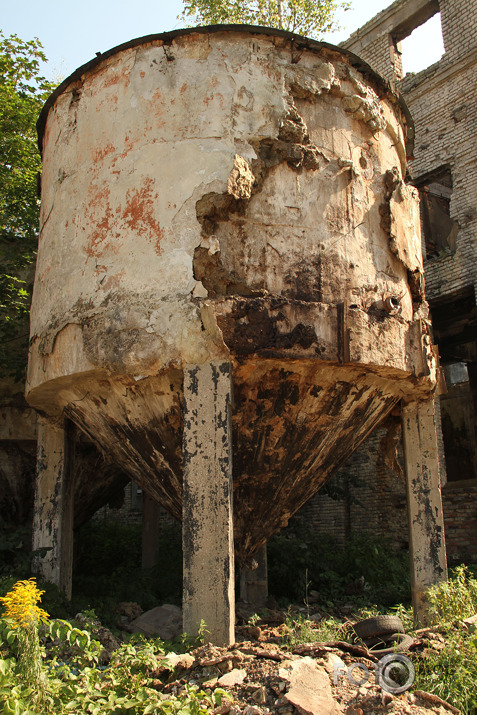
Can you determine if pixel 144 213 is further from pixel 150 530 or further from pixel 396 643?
pixel 150 530

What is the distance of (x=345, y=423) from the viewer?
19.9 feet

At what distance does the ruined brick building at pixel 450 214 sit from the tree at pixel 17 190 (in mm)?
6137

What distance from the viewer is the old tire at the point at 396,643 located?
4.56 metres

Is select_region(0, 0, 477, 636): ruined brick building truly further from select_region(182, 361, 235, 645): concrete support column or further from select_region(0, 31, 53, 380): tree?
select_region(182, 361, 235, 645): concrete support column

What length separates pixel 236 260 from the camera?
539cm

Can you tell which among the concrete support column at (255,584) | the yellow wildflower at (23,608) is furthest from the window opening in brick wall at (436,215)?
the yellow wildflower at (23,608)

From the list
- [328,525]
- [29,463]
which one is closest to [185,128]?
[29,463]

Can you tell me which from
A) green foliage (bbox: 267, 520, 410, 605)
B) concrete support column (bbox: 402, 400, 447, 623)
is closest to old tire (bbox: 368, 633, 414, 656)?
concrete support column (bbox: 402, 400, 447, 623)

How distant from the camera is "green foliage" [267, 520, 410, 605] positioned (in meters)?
9.61

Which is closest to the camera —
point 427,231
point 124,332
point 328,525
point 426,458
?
point 124,332

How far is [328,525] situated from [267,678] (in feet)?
31.4

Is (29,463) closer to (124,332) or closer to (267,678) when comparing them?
(124,332)

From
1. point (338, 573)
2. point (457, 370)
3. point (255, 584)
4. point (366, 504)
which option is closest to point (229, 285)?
point (255, 584)

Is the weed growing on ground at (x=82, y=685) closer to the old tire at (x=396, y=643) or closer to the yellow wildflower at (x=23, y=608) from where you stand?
the yellow wildflower at (x=23, y=608)
